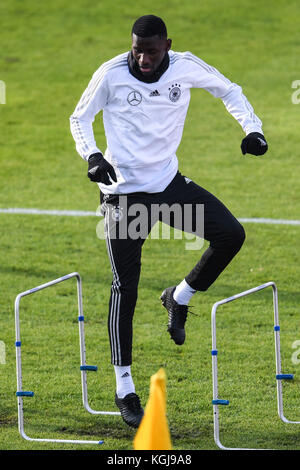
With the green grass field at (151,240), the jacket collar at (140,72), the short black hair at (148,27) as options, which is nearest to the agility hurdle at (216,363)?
the green grass field at (151,240)

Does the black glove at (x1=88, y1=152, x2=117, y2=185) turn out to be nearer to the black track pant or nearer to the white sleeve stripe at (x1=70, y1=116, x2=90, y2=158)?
the white sleeve stripe at (x1=70, y1=116, x2=90, y2=158)

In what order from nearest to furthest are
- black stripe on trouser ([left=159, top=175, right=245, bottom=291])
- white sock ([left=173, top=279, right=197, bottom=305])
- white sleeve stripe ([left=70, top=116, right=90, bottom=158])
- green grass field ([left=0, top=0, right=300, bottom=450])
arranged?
1. white sleeve stripe ([left=70, top=116, right=90, bottom=158])
2. black stripe on trouser ([left=159, top=175, right=245, bottom=291])
3. white sock ([left=173, top=279, right=197, bottom=305])
4. green grass field ([left=0, top=0, right=300, bottom=450])

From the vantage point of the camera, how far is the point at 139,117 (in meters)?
6.73

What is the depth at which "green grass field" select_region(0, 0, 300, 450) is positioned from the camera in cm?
752

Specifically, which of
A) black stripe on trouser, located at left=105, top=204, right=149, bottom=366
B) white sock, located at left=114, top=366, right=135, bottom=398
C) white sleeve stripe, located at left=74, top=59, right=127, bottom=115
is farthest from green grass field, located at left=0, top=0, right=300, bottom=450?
white sleeve stripe, located at left=74, top=59, right=127, bottom=115

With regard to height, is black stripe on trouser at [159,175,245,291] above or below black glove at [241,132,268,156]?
below

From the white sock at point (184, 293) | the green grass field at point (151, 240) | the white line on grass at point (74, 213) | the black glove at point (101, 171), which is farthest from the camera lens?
the white line on grass at point (74, 213)

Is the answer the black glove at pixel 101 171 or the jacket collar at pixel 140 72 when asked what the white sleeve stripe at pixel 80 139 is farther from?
the jacket collar at pixel 140 72

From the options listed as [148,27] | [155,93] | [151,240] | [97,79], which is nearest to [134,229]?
[155,93]

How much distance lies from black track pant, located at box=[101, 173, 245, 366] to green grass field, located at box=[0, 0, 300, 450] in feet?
2.72

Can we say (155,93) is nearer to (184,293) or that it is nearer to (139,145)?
(139,145)

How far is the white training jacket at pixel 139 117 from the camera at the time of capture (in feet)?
21.9

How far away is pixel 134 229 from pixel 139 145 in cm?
59

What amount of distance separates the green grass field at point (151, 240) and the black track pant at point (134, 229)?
831 millimetres
